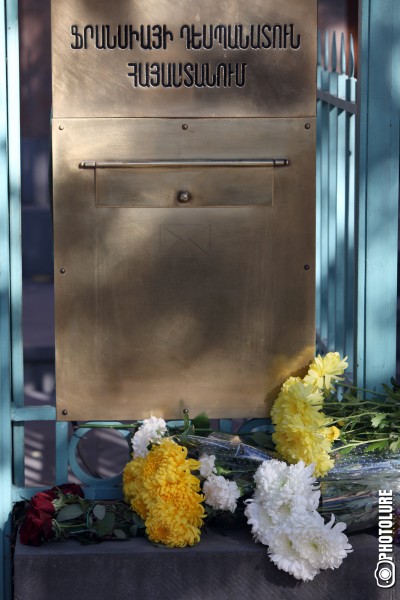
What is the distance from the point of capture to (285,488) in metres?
3.23

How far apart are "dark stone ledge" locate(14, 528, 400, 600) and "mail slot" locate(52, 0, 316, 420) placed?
0.46 meters

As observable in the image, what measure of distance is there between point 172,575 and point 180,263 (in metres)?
0.91

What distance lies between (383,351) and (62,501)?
3.56 ft

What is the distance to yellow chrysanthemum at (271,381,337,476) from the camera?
332cm

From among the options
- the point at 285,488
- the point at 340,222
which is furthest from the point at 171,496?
the point at 340,222

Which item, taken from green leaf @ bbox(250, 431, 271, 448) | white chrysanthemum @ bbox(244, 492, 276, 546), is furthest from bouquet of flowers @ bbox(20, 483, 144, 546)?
green leaf @ bbox(250, 431, 271, 448)

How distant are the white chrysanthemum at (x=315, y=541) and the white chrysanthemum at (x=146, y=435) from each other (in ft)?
1.64

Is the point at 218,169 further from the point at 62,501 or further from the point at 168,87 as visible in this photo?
the point at 62,501

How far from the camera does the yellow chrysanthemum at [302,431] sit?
131 inches

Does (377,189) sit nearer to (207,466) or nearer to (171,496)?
(207,466)

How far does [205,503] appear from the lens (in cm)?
338

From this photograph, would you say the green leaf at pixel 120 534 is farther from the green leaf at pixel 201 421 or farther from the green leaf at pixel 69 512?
the green leaf at pixel 201 421
